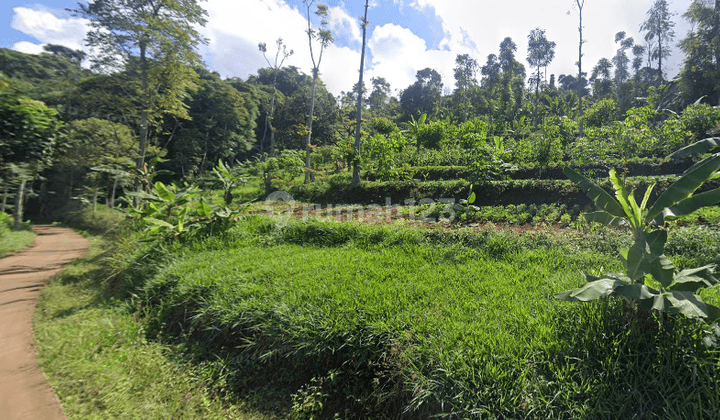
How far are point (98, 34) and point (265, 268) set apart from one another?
29.9 feet

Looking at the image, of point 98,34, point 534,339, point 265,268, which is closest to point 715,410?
→ point 534,339

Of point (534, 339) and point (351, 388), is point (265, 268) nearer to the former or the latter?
point (351, 388)

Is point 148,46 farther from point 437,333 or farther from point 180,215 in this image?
point 437,333

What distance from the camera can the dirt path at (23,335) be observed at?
84.7 inches

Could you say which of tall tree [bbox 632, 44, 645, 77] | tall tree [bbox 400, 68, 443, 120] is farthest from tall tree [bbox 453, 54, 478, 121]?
tall tree [bbox 632, 44, 645, 77]

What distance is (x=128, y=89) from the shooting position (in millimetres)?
7785

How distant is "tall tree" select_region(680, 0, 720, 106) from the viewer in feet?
59.2

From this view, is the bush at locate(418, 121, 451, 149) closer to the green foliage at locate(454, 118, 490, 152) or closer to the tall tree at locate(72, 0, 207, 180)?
the green foliage at locate(454, 118, 490, 152)

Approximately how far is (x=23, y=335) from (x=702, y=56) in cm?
3266

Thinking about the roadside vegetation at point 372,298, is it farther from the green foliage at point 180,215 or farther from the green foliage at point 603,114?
the green foliage at point 603,114

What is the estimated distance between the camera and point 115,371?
2.56 meters

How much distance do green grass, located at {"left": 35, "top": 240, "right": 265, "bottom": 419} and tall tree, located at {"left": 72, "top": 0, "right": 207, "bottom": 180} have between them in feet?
17.3

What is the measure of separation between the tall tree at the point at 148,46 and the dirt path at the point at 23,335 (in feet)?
9.56

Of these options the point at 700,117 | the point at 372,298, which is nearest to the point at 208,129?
the point at 372,298
